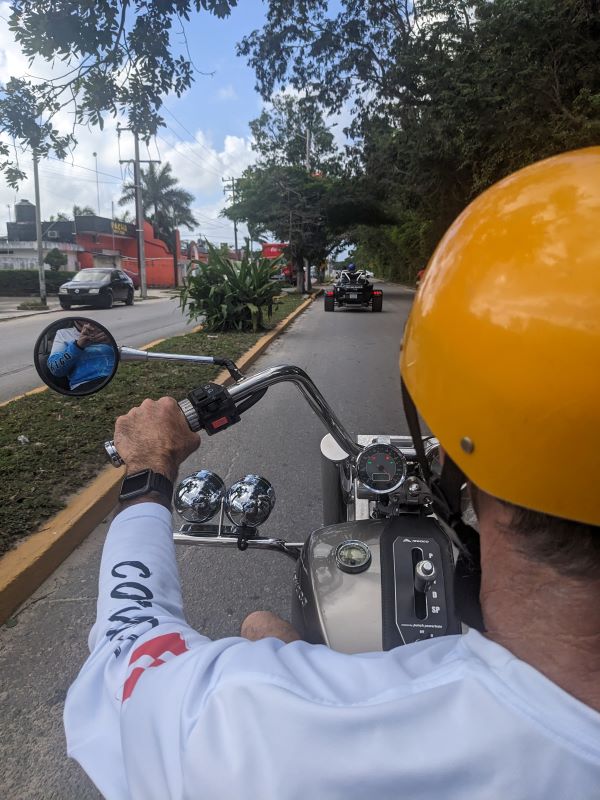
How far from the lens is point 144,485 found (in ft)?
4.18

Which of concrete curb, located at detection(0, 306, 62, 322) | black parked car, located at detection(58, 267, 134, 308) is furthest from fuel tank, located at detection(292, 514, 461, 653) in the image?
black parked car, located at detection(58, 267, 134, 308)

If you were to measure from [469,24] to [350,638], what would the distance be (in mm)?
13471

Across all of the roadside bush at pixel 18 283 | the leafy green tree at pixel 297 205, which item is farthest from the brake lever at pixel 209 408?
the roadside bush at pixel 18 283

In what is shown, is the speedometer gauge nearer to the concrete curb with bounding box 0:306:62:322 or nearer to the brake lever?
the brake lever

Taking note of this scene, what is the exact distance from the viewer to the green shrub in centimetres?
1248

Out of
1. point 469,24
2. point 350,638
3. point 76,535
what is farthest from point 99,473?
point 469,24

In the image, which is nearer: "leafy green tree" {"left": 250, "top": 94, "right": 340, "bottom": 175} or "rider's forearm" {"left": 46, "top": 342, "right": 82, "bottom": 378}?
"rider's forearm" {"left": 46, "top": 342, "right": 82, "bottom": 378}

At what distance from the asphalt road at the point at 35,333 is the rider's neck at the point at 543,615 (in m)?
5.25

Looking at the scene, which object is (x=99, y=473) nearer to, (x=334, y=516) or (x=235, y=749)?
(x=334, y=516)

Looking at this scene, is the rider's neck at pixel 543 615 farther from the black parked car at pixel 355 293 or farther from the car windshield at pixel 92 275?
the car windshield at pixel 92 275

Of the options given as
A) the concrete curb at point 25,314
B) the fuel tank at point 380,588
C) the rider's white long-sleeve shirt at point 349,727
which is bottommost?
the concrete curb at point 25,314

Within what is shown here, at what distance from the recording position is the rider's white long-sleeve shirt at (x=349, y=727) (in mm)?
653

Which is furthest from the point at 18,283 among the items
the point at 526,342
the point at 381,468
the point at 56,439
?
the point at 526,342

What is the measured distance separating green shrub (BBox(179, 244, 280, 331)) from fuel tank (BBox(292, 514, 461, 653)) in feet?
36.5
